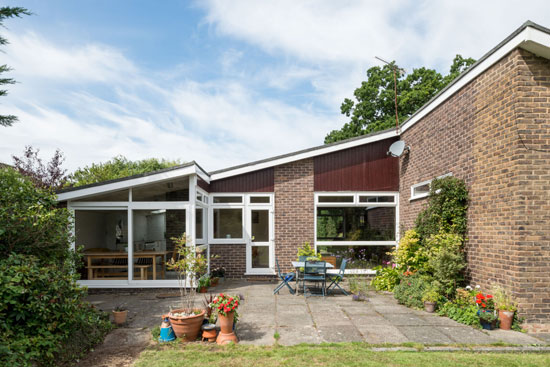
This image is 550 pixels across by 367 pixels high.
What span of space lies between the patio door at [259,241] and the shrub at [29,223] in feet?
17.5

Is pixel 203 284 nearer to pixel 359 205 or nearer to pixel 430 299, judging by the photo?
pixel 359 205

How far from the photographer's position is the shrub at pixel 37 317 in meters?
4.12

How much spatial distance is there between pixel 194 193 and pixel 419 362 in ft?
20.7

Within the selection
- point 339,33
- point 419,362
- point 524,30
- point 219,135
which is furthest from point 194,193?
point 219,135

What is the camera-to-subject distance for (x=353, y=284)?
8570 mm

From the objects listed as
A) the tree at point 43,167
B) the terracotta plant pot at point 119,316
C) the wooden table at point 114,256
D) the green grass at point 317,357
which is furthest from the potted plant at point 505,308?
the tree at point 43,167

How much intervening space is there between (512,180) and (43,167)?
766 inches

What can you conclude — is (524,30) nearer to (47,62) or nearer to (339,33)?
(339,33)

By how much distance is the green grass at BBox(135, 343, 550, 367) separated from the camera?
4.43m

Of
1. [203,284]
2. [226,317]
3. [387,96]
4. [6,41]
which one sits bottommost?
[203,284]

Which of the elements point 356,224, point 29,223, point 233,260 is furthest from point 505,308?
point 29,223

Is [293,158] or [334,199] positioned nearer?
[293,158]

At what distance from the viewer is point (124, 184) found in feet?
28.7

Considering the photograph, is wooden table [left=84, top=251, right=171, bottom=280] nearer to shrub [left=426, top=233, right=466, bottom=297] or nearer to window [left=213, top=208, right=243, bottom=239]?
window [left=213, top=208, right=243, bottom=239]
